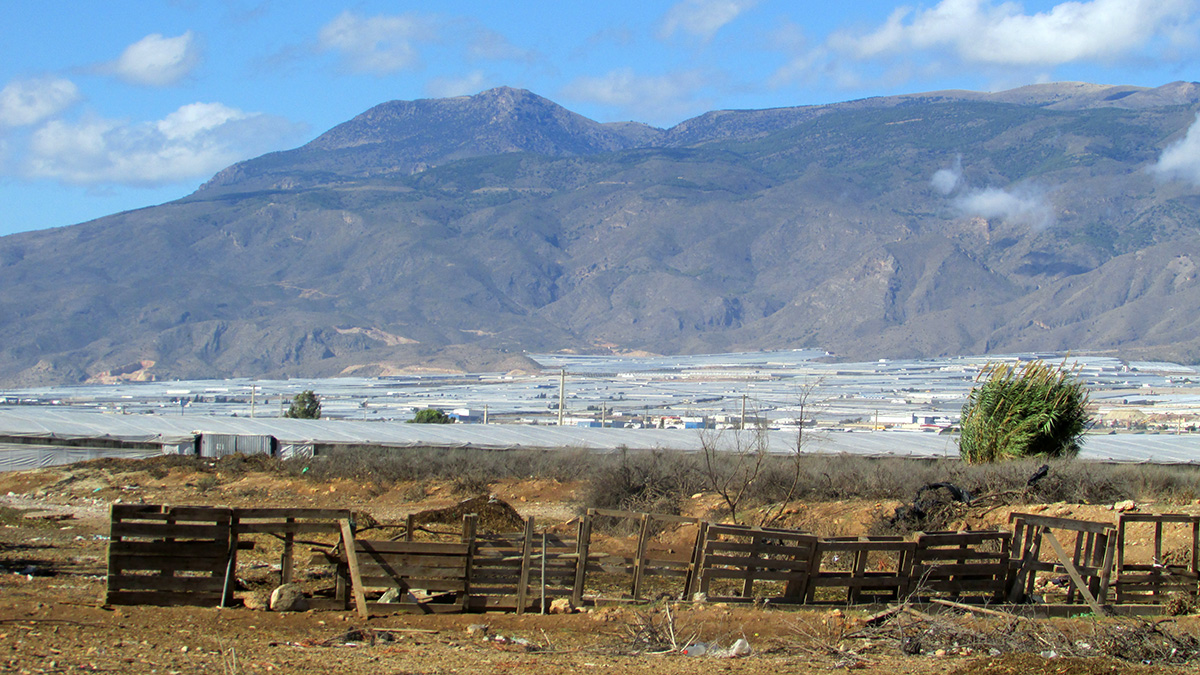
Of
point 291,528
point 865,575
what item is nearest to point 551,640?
point 291,528

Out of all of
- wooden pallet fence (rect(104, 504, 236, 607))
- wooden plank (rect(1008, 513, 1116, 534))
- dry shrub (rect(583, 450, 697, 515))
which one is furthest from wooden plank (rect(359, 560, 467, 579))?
dry shrub (rect(583, 450, 697, 515))

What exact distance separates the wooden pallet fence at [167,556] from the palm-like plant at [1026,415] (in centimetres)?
1496

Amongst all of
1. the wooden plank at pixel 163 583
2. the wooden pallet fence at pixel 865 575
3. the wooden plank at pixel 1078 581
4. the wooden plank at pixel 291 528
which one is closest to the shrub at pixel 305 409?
the wooden plank at pixel 163 583

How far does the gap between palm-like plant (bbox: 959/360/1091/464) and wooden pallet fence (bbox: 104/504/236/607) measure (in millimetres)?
14962

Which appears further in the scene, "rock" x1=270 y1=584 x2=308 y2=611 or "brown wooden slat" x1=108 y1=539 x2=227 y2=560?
"rock" x1=270 y1=584 x2=308 y2=611

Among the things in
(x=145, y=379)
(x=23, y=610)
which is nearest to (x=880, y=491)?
(x=23, y=610)

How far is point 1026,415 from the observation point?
2130 cm

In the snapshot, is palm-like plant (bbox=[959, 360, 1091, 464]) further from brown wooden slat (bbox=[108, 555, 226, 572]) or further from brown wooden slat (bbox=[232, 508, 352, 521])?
brown wooden slat (bbox=[108, 555, 226, 572])

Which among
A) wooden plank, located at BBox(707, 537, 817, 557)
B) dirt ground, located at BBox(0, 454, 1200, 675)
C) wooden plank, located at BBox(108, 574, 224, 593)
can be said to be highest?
wooden plank, located at BBox(707, 537, 817, 557)

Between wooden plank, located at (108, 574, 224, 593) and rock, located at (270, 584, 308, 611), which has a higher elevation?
wooden plank, located at (108, 574, 224, 593)

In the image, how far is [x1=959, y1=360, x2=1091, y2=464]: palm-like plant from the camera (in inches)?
833

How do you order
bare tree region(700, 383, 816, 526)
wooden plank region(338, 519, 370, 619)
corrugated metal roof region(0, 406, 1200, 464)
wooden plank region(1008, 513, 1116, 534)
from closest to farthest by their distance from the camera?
wooden plank region(338, 519, 370, 619) < wooden plank region(1008, 513, 1116, 534) < bare tree region(700, 383, 816, 526) < corrugated metal roof region(0, 406, 1200, 464)

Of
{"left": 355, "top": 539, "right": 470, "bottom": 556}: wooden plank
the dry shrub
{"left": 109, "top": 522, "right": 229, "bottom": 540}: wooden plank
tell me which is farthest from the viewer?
the dry shrub

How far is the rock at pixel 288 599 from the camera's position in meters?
11.0
